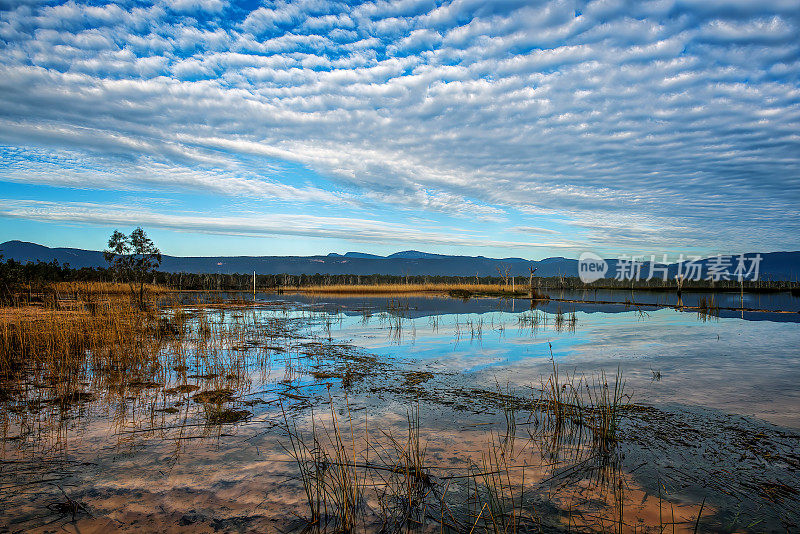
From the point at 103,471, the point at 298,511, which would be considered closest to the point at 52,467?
the point at 103,471

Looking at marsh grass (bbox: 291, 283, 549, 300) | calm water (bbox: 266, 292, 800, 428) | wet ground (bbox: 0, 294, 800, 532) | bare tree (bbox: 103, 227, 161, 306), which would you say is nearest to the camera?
wet ground (bbox: 0, 294, 800, 532)

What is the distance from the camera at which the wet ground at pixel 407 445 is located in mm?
3871

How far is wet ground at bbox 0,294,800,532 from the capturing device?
12.7 feet

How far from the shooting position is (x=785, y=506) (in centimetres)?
408

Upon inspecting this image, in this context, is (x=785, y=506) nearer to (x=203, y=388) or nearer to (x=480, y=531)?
(x=480, y=531)

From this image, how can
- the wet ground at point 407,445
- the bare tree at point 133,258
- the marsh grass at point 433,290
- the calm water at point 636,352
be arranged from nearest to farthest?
the wet ground at point 407,445 → the calm water at point 636,352 → the bare tree at point 133,258 → the marsh grass at point 433,290

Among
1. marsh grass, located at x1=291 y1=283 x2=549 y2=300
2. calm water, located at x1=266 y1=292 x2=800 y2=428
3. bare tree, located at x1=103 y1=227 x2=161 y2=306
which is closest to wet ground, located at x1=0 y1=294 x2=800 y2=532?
calm water, located at x1=266 y1=292 x2=800 y2=428

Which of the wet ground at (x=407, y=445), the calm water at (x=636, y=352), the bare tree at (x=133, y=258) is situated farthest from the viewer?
the bare tree at (x=133, y=258)

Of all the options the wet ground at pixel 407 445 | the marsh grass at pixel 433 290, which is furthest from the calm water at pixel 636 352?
the marsh grass at pixel 433 290

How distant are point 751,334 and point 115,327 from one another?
911 inches

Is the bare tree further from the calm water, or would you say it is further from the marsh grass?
the marsh grass

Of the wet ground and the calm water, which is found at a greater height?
the wet ground

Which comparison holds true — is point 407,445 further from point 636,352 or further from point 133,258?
point 133,258

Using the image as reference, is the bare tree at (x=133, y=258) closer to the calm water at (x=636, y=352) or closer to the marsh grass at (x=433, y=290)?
the calm water at (x=636, y=352)
